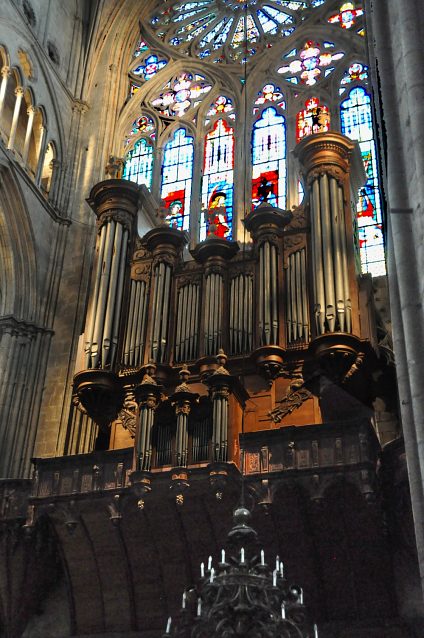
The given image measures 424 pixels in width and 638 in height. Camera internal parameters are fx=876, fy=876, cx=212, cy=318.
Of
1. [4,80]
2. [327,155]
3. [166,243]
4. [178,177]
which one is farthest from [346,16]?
[166,243]

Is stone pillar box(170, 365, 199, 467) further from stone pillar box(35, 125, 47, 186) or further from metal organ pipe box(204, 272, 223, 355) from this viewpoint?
stone pillar box(35, 125, 47, 186)

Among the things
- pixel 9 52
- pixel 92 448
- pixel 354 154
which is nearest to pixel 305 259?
pixel 354 154

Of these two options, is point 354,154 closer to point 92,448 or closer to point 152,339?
point 152,339

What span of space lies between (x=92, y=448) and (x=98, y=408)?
0.90 meters

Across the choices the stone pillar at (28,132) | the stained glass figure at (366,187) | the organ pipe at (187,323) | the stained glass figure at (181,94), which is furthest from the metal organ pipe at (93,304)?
the stained glass figure at (181,94)

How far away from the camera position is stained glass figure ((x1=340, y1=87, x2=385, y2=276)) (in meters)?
17.6

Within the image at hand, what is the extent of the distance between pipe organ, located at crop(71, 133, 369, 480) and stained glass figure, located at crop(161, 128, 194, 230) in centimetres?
243

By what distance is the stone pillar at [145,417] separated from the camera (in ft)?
44.4

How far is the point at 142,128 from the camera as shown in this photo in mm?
21719

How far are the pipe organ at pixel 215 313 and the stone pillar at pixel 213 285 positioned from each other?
0.02m

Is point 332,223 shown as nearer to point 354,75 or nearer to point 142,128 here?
point 354,75

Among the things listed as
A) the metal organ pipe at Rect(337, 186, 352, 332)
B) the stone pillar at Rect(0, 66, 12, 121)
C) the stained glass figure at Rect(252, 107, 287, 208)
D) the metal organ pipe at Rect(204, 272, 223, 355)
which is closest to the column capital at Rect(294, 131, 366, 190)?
the metal organ pipe at Rect(337, 186, 352, 332)

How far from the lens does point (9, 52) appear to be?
1869cm

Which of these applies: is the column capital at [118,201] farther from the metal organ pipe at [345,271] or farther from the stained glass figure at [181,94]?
the stained glass figure at [181,94]
